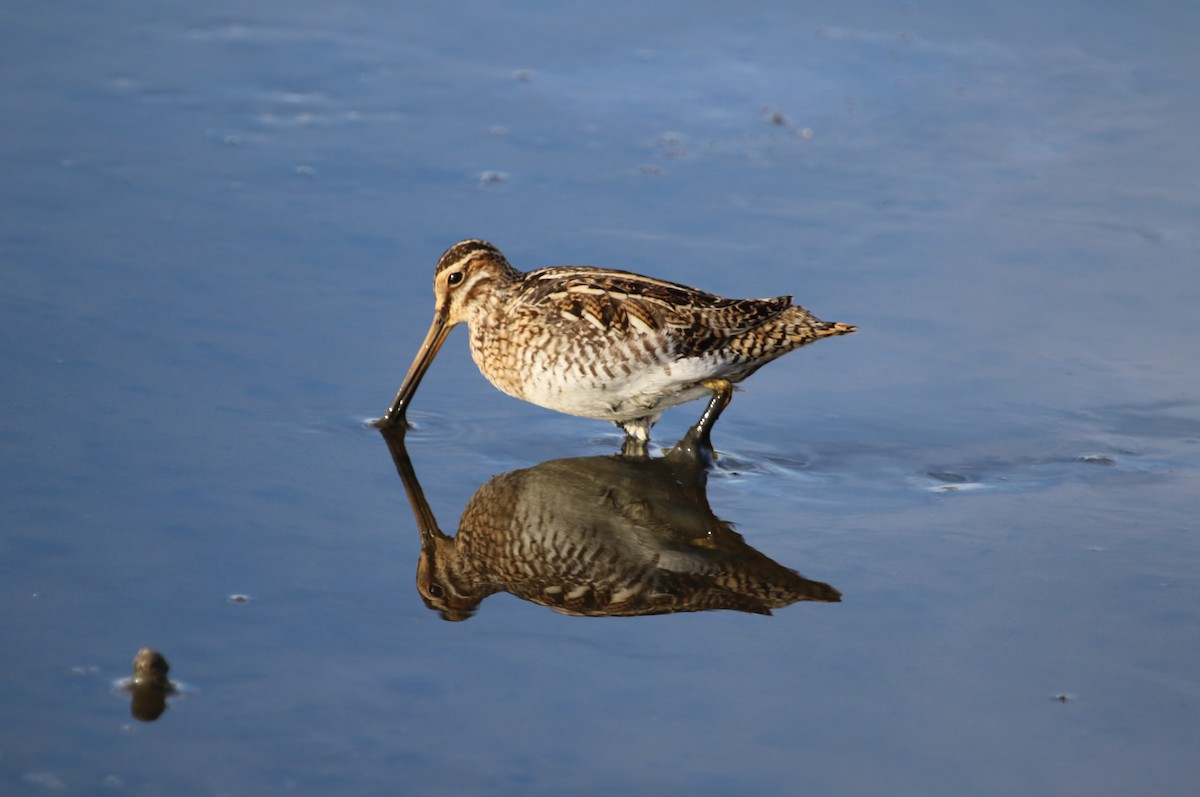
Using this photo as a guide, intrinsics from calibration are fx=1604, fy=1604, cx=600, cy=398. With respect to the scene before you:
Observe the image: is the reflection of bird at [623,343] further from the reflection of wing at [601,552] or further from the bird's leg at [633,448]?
the reflection of wing at [601,552]

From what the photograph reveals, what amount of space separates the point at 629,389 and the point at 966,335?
7.00ft

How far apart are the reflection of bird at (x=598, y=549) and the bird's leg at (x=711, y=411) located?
0.64 ft

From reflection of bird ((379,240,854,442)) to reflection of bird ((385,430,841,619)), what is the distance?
1.07ft

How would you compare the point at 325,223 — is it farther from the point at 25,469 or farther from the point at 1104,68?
the point at 1104,68

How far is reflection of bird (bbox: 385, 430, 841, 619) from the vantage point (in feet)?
19.6

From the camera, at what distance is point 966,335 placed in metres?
8.39

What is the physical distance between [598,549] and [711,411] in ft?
4.28

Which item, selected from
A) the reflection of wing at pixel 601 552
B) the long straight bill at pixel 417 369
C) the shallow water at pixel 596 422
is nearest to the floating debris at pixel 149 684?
the shallow water at pixel 596 422

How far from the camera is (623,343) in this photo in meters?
7.20

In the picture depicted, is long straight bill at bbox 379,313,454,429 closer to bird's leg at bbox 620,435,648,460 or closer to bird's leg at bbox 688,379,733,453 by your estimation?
bird's leg at bbox 620,435,648,460

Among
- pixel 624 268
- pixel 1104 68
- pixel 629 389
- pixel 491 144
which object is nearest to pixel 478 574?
pixel 629 389

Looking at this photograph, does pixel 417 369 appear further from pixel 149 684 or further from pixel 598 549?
pixel 149 684

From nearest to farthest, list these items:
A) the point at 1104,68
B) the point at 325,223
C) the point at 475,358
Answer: the point at 475,358, the point at 325,223, the point at 1104,68

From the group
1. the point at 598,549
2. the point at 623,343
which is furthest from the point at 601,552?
the point at 623,343
